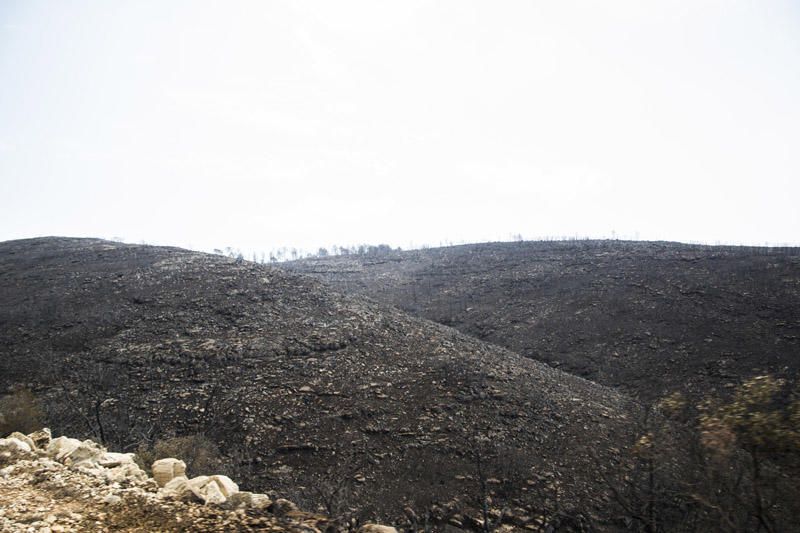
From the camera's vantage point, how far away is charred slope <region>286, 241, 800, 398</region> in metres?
20.4

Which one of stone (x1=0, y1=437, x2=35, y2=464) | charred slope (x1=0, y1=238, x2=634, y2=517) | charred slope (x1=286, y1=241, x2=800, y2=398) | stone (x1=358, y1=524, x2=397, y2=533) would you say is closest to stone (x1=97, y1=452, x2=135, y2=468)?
stone (x1=0, y1=437, x2=35, y2=464)

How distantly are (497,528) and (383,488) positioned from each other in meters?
3.06

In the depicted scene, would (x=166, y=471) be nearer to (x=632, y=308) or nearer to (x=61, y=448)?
(x=61, y=448)

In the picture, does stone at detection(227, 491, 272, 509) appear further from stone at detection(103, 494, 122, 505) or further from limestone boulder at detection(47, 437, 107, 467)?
limestone boulder at detection(47, 437, 107, 467)

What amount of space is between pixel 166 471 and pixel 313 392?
829 cm

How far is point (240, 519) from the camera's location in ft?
17.3

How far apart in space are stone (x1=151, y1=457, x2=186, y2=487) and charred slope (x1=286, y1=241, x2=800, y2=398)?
18286 millimetres

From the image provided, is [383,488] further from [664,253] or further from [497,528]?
[664,253]

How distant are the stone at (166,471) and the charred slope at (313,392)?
10.9ft

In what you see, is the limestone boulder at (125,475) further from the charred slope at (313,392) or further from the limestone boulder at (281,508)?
the charred slope at (313,392)

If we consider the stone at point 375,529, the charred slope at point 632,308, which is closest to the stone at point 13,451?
the stone at point 375,529

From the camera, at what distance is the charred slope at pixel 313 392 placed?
11641 millimetres

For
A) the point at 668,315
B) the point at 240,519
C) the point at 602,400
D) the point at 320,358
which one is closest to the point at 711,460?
the point at 240,519

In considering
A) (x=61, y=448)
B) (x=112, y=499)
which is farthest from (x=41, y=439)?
(x=112, y=499)
